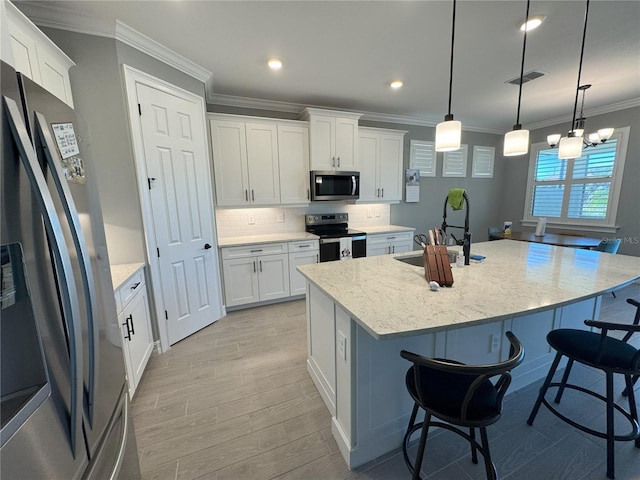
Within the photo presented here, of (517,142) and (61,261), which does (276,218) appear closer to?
(517,142)

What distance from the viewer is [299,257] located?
11.9ft

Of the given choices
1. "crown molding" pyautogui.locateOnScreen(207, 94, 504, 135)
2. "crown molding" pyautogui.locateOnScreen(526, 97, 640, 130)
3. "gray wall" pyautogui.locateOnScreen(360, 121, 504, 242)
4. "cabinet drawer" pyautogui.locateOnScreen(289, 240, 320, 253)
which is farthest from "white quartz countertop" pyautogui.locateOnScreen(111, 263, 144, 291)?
"crown molding" pyautogui.locateOnScreen(526, 97, 640, 130)

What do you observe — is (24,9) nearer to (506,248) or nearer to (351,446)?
(351,446)

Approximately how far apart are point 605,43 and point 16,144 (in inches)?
161

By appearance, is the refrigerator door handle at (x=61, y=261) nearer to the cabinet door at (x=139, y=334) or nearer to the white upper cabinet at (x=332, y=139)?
the cabinet door at (x=139, y=334)

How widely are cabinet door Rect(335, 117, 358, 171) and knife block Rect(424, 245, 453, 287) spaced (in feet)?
8.26

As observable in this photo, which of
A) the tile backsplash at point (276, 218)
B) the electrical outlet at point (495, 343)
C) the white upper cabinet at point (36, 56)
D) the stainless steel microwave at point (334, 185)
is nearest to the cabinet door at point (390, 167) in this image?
the tile backsplash at point (276, 218)

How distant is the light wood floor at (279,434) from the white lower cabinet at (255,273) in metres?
1.00

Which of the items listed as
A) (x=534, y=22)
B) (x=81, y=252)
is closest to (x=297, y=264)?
(x=81, y=252)

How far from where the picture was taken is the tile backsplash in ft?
12.1

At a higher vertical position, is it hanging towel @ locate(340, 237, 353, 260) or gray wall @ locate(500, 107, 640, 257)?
gray wall @ locate(500, 107, 640, 257)

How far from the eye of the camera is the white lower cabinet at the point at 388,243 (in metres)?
4.12

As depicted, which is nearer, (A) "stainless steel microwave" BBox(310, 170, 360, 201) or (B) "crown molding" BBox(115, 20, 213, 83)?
(B) "crown molding" BBox(115, 20, 213, 83)

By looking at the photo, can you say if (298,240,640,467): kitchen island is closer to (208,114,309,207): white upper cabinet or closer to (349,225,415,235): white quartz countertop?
(208,114,309,207): white upper cabinet
